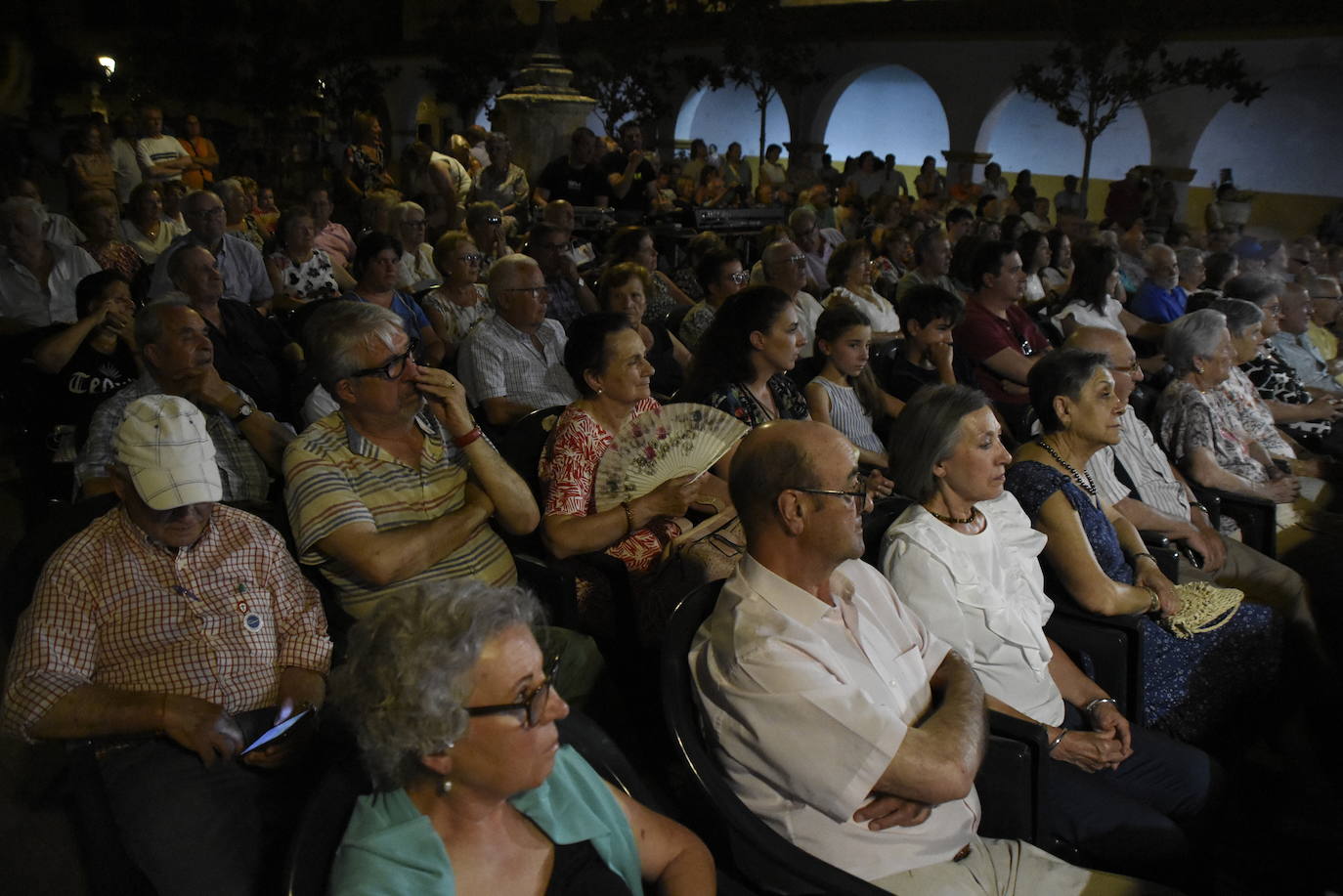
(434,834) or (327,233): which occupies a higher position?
(327,233)

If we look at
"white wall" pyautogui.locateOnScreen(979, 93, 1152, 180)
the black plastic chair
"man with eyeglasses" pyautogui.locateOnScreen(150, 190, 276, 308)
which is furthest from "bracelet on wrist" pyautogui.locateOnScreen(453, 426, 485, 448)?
"white wall" pyautogui.locateOnScreen(979, 93, 1152, 180)

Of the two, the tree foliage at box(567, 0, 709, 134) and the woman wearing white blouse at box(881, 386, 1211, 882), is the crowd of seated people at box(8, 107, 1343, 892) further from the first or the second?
the tree foliage at box(567, 0, 709, 134)

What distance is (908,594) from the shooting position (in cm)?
237

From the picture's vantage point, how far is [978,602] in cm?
239

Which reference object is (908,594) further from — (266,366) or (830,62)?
(830,62)

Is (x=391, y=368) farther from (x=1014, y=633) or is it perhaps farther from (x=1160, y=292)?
(x=1160, y=292)

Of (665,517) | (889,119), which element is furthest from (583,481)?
(889,119)

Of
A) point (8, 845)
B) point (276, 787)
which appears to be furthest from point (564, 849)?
point (8, 845)

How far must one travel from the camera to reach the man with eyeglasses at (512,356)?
4.14 metres

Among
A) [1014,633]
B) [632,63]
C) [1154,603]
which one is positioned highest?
[632,63]

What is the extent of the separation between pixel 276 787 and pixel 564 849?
673 mm

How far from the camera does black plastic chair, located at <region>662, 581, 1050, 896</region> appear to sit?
172 centimetres

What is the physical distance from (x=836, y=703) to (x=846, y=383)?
8.07 ft

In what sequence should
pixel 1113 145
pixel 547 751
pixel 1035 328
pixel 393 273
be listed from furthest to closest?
1. pixel 1113 145
2. pixel 1035 328
3. pixel 393 273
4. pixel 547 751
